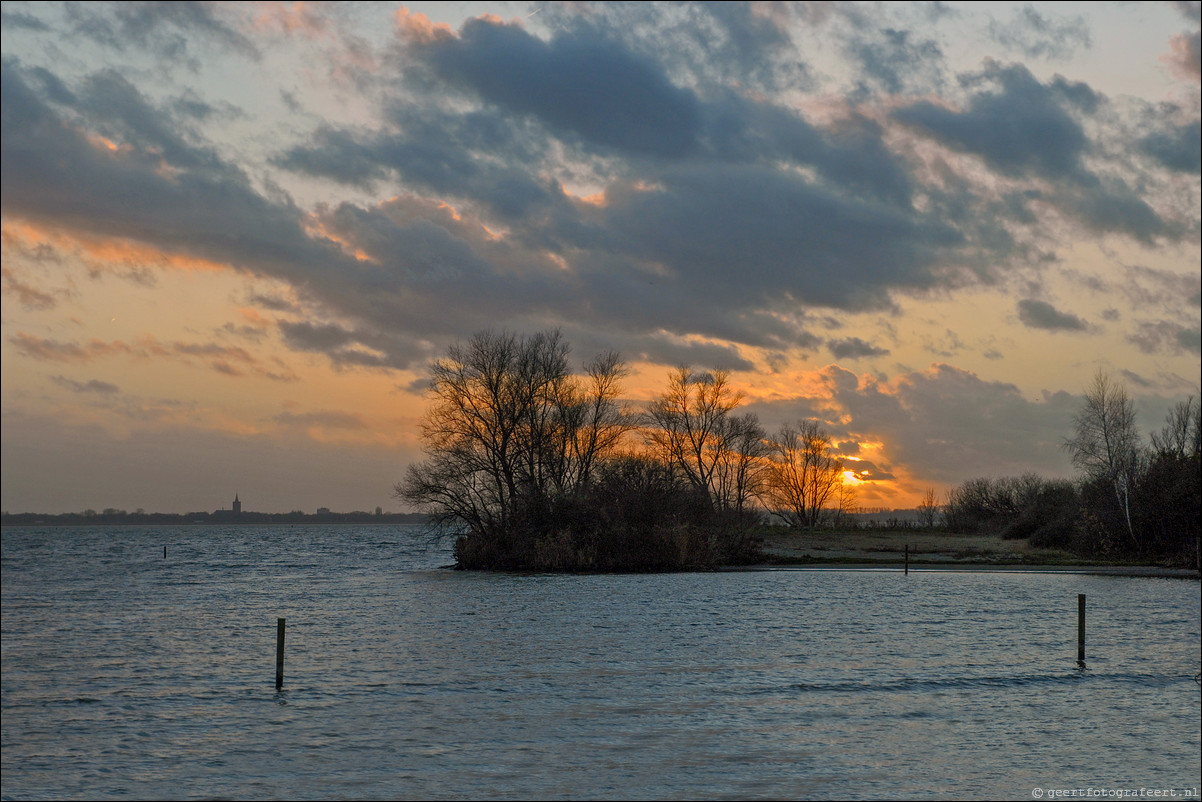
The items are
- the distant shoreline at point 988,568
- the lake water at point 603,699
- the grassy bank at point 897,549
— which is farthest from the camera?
the grassy bank at point 897,549

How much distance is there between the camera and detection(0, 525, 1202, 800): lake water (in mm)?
15711

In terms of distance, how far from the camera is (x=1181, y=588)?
50.8 m

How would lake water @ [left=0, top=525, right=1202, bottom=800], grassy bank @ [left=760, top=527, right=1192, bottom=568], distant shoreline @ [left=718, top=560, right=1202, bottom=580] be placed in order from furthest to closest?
grassy bank @ [left=760, top=527, right=1192, bottom=568] < distant shoreline @ [left=718, top=560, right=1202, bottom=580] < lake water @ [left=0, top=525, right=1202, bottom=800]

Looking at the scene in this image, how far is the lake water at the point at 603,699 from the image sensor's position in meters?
15.7

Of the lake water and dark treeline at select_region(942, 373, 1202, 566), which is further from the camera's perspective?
dark treeline at select_region(942, 373, 1202, 566)

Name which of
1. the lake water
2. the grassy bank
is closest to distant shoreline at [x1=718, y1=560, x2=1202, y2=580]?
the grassy bank

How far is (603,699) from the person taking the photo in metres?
22.1

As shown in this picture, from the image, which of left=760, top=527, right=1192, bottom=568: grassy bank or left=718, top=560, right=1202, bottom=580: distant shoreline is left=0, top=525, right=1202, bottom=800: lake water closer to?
left=718, top=560, right=1202, bottom=580: distant shoreline

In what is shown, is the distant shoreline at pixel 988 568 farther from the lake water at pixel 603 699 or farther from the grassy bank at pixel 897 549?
the lake water at pixel 603 699

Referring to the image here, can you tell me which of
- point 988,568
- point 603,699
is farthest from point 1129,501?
point 603,699

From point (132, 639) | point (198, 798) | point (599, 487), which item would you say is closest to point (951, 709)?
point (198, 798)

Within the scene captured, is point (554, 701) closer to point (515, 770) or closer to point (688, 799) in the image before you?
point (515, 770)

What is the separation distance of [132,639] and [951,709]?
27.2m

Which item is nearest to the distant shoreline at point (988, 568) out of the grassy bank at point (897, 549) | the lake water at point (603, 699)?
the grassy bank at point (897, 549)
